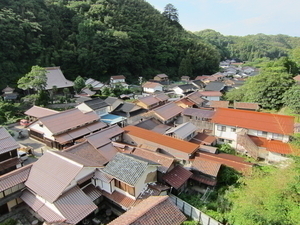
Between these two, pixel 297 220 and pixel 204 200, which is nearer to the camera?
pixel 297 220

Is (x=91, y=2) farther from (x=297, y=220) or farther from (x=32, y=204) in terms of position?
(x=297, y=220)

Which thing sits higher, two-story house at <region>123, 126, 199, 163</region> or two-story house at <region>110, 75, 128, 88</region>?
two-story house at <region>110, 75, 128, 88</region>

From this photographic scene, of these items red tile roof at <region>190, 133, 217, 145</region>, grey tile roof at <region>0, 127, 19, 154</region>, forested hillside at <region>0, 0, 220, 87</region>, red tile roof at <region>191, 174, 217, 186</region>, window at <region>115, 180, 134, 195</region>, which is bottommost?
red tile roof at <region>191, 174, 217, 186</region>

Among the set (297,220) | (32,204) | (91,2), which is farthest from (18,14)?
(297,220)

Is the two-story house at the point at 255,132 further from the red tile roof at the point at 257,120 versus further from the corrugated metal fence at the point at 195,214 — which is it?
the corrugated metal fence at the point at 195,214

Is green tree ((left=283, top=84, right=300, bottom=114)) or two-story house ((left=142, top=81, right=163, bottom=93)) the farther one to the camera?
two-story house ((left=142, top=81, right=163, bottom=93))

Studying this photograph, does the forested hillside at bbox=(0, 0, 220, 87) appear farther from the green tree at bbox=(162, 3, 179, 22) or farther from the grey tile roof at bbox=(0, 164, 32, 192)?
the grey tile roof at bbox=(0, 164, 32, 192)

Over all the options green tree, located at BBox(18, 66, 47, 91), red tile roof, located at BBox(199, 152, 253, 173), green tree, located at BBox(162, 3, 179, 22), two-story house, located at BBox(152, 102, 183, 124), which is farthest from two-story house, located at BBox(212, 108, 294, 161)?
green tree, located at BBox(162, 3, 179, 22)
